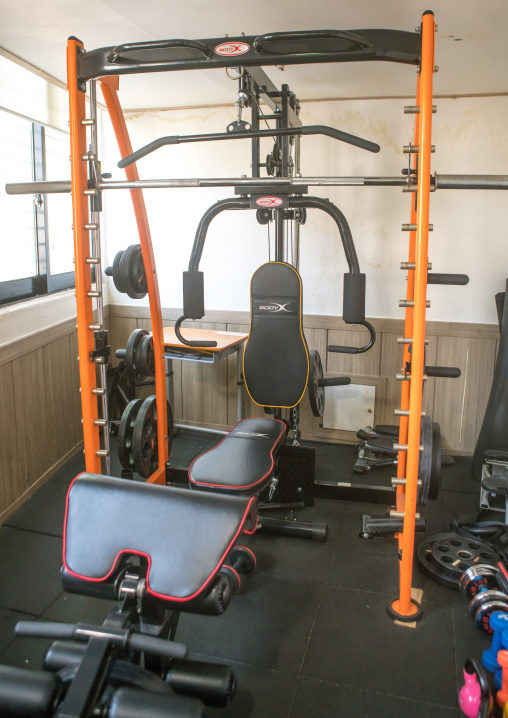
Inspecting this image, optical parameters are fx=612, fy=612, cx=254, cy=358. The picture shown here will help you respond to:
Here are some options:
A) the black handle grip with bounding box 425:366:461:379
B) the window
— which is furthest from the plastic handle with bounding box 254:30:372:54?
the window

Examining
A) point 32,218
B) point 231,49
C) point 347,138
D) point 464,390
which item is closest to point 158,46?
point 231,49

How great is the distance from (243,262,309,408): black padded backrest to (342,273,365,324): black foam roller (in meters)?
0.30

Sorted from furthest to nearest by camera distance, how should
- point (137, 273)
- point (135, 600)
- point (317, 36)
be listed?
1. point (137, 273)
2. point (317, 36)
3. point (135, 600)

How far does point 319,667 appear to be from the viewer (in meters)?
2.03

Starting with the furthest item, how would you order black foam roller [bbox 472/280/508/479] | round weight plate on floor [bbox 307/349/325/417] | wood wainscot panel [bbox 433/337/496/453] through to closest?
wood wainscot panel [bbox 433/337/496/453] < black foam roller [bbox 472/280/508/479] < round weight plate on floor [bbox 307/349/325/417]

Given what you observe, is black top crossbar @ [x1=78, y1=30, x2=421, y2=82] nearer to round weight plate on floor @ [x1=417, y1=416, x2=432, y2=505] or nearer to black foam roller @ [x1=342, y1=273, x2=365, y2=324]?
black foam roller @ [x1=342, y1=273, x2=365, y2=324]

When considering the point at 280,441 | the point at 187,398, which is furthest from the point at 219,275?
the point at 280,441

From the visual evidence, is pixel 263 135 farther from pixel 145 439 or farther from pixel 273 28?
pixel 145 439

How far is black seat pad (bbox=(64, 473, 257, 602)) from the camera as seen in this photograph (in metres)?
1.47

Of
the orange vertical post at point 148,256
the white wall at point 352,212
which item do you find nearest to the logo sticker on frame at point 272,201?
the orange vertical post at point 148,256

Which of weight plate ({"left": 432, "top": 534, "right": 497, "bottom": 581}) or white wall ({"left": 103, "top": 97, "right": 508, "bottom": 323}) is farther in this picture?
white wall ({"left": 103, "top": 97, "right": 508, "bottom": 323})

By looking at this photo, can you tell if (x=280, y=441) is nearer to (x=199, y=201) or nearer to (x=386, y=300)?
(x=386, y=300)

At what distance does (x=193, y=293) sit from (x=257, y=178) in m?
0.59

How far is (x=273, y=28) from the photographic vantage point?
8.25 feet
